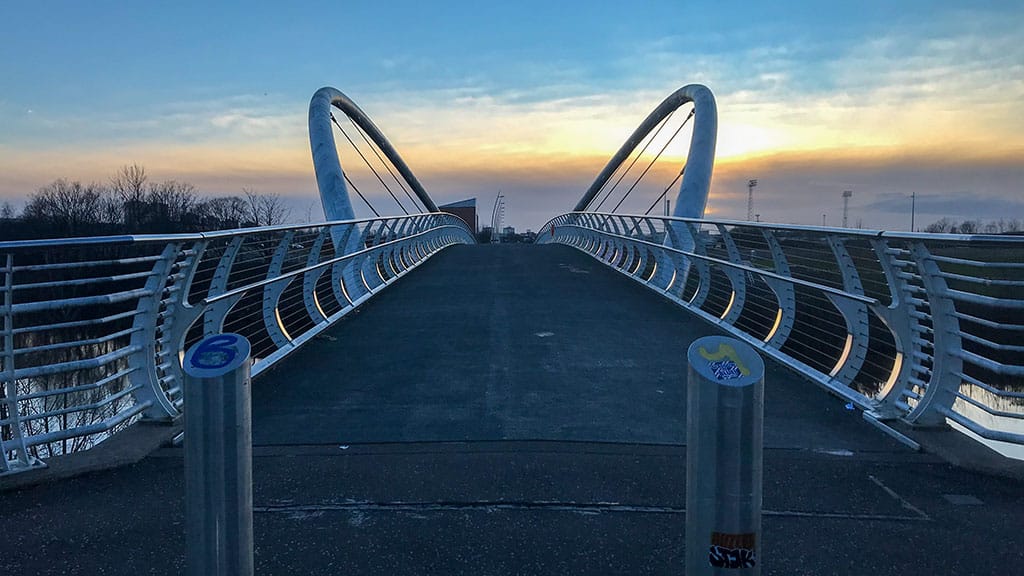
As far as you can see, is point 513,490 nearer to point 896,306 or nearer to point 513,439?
point 513,439

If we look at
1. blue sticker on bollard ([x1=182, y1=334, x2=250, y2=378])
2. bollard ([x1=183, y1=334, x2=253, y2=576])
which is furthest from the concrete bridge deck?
blue sticker on bollard ([x1=182, y1=334, x2=250, y2=378])

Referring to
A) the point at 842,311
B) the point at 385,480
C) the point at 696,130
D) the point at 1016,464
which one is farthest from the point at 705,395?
the point at 696,130

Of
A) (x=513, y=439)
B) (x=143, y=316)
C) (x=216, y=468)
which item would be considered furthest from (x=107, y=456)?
(x=216, y=468)

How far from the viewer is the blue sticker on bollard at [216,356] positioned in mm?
2035

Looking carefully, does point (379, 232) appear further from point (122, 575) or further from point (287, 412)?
point (122, 575)

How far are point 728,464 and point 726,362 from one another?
0.88 ft

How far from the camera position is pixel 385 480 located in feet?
12.0

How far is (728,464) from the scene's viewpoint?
195 centimetres

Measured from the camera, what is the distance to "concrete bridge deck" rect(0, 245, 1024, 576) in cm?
286

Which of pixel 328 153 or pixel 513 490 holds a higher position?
pixel 328 153

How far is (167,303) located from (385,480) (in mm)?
1873

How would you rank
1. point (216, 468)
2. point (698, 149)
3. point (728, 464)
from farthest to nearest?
1. point (698, 149)
2. point (216, 468)
3. point (728, 464)

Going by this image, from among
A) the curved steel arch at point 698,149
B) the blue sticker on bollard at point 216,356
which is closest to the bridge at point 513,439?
the blue sticker on bollard at point 216,356

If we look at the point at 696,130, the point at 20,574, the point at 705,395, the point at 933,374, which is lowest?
the point at 20,574
